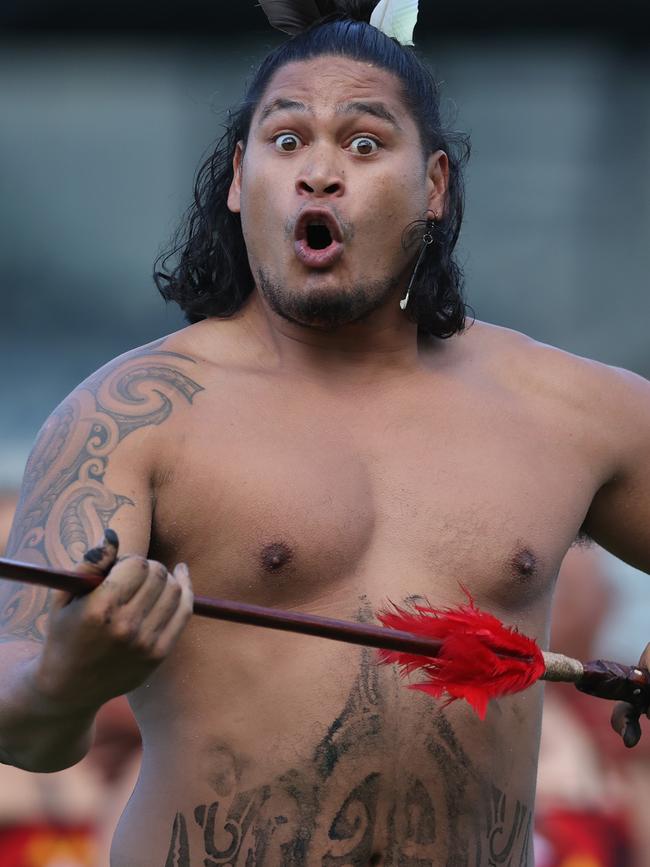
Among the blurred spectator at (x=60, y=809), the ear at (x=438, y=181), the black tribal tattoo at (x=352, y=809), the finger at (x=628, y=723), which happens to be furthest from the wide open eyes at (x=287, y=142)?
the blurred spectator at (x=60, y=809)

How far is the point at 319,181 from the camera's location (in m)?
3.56

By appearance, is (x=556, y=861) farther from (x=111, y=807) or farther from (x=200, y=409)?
(x=200, y=409)

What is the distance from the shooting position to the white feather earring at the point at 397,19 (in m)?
3.93

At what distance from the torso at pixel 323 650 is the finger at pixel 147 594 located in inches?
23.9

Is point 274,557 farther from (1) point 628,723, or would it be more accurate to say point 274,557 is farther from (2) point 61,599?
(1) point 628,723

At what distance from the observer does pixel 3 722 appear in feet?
9.73

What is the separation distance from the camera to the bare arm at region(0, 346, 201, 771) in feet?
8.98

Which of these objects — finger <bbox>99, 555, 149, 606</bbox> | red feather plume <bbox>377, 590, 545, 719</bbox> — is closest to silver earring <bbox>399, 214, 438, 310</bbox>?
red feather plume <bbox>377, 590, 545, 719</bbox>

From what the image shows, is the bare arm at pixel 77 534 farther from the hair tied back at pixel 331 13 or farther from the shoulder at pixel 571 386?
the hair tied back at pixel 331 13

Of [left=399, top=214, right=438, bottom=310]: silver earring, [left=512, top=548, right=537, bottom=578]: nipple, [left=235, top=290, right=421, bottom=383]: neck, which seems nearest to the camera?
[left=512, top=548, right=537, bottom=578]: nipple

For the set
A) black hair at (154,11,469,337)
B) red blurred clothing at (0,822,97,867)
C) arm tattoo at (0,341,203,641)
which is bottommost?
red blurred clothing at (0,822,97,867)

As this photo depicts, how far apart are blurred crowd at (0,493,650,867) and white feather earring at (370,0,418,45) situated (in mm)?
2064

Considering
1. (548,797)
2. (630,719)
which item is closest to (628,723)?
(630,719)

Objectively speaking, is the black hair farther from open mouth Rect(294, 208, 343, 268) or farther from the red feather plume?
the red feather plume
